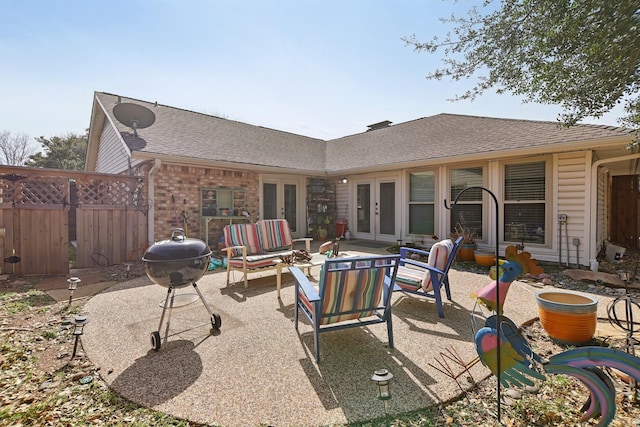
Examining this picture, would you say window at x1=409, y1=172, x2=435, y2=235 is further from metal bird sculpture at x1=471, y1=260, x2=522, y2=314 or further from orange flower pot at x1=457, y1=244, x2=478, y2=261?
metal bird sculpture at x1=471, y1=260, x2=522, y2=314

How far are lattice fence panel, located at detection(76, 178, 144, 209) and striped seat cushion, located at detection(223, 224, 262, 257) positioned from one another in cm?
297

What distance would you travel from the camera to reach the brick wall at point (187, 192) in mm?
7328

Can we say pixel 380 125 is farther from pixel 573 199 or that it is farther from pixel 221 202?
pixel 573 199

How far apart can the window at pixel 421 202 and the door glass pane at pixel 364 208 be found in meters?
1.61

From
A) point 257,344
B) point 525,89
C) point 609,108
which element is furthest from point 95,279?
point 609,108

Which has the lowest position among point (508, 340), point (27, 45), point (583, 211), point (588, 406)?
point (588, 406)

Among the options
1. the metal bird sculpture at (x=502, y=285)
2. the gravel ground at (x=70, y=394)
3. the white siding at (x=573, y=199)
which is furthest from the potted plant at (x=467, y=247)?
the metal bird sculpture at (x=502, y=285)

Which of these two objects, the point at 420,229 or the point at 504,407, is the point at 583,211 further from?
the point at 504,407

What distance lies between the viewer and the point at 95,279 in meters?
5.46

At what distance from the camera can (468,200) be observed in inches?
303

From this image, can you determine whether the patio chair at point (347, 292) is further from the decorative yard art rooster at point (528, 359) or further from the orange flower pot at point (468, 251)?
the orange flower pot at point (468, 251)

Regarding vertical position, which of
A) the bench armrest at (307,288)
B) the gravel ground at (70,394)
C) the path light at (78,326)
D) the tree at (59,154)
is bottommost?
the gravel ground at (70,394)

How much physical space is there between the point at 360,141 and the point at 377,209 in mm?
3687

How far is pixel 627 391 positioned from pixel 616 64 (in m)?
3.25
